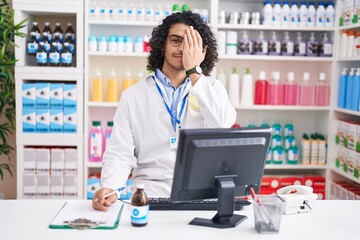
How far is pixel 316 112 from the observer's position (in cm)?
418

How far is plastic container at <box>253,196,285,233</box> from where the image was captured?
163 cm

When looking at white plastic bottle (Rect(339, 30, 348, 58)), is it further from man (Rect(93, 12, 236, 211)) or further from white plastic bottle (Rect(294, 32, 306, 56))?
man (Rect(93, 12, 236, 211))

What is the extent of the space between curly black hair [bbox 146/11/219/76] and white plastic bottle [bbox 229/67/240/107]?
130 centimetres

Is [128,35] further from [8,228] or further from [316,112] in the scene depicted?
[8,228]

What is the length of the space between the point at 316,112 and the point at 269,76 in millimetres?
536

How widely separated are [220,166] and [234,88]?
224 centimetres

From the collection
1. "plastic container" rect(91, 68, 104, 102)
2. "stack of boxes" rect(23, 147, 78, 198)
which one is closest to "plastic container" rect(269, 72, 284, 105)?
"plastic container" rect(91, 68, 104, 102)

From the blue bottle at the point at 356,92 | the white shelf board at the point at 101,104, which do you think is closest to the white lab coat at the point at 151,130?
the white shelf board at the point at 101,104

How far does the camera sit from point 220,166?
1.66 meters

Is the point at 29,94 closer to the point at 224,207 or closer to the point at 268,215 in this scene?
the point at 224,207

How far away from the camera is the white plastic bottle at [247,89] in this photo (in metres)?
3.84

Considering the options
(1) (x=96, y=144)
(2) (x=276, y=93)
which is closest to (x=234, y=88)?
(2) (x=276, y=93)

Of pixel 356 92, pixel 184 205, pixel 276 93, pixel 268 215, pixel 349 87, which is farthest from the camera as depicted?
pixel 276 93

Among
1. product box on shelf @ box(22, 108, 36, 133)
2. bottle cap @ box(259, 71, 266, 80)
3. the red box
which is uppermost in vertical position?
bottle cap @ box(259, 71, 266, 80)
